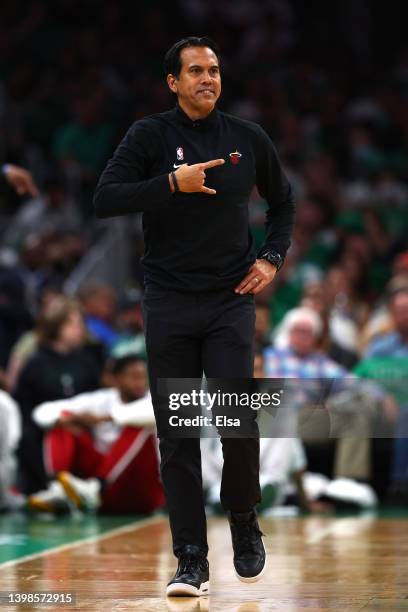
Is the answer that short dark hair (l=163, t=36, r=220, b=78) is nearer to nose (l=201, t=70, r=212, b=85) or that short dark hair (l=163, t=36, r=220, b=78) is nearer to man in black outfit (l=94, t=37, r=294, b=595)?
man in black outfit (l=94, t=37, r=294, b=595)

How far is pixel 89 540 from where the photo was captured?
7859 mm

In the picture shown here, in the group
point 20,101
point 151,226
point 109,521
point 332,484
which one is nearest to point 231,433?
point 151,226

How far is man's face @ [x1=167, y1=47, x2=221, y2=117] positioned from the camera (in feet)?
18.0

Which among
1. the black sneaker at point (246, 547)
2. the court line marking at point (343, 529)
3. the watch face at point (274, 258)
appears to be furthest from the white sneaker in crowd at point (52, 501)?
the watch face at point (274, 258)

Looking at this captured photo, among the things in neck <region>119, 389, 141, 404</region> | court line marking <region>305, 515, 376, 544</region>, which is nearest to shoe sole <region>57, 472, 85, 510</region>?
neck <region>119, 389, 141, 404</region>

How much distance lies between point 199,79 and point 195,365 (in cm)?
112

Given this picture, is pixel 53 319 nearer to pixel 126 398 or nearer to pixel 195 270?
pixel 126 398

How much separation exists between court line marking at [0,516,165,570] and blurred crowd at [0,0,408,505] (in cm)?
136

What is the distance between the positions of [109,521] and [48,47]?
9540 mm

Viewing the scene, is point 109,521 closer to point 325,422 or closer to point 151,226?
point 325,422

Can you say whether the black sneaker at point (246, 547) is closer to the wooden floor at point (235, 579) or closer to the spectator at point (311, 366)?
the wooden floor at point (235, 579)

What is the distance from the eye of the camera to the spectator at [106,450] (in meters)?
9.59

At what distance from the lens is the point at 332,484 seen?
1030 cm

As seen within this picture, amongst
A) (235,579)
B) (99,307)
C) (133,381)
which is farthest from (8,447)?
(235,579)
